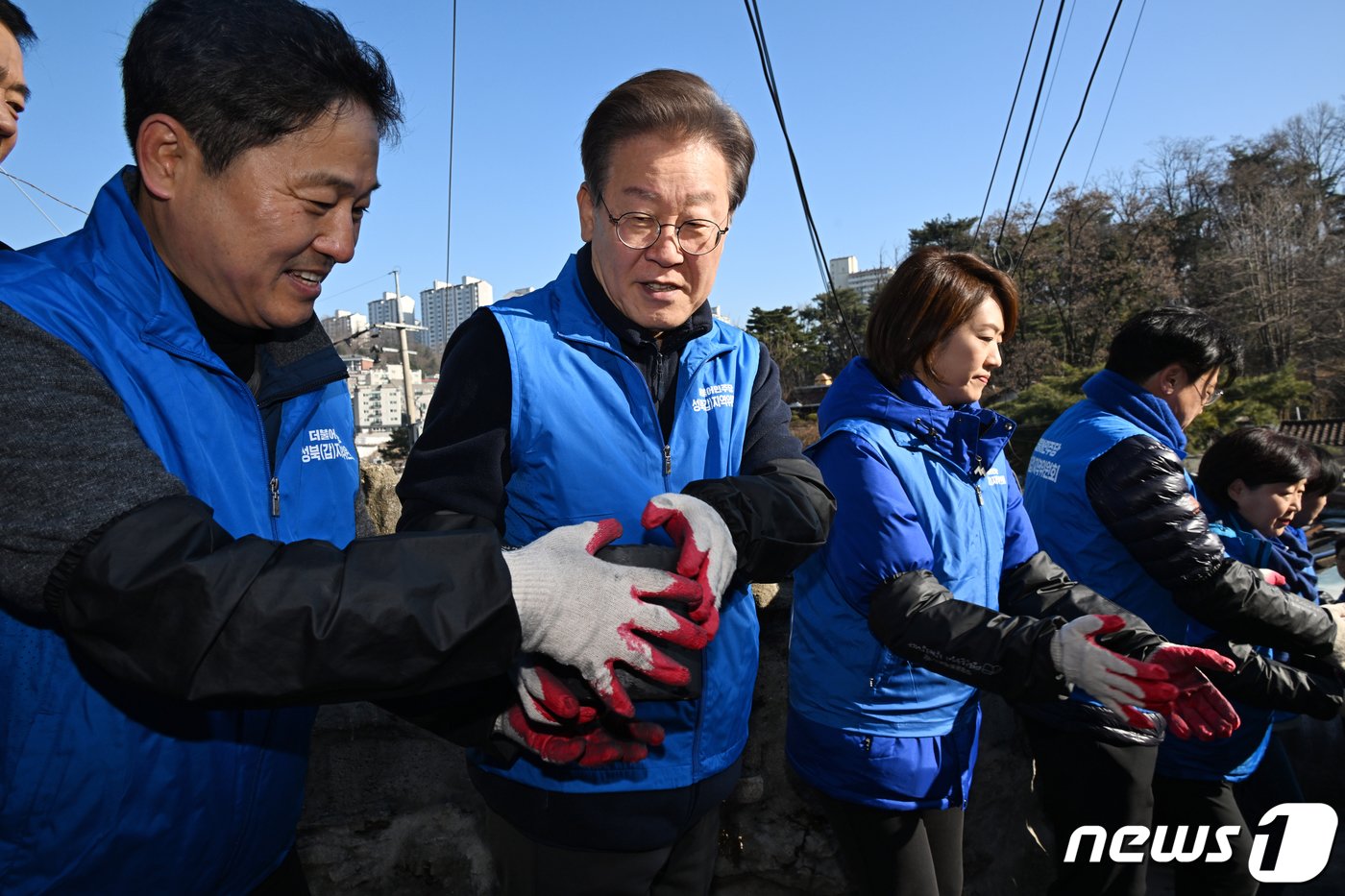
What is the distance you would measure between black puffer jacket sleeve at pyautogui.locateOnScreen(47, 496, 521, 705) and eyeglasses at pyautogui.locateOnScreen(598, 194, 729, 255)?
0.87 m

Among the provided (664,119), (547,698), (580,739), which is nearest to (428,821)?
(580,739)

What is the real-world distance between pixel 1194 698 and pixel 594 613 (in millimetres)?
1491

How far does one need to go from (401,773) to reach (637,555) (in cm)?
140

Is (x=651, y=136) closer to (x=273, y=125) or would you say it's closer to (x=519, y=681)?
(x=273, y=125)

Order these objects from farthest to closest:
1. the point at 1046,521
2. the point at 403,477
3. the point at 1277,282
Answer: the point at 1277,282, the point at 1046,521, the point at 403,477

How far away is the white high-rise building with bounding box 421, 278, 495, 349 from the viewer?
60.8 m

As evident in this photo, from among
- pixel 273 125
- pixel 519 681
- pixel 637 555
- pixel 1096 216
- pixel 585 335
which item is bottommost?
pixel 519 681

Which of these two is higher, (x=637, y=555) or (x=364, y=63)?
(x=364, y=63)

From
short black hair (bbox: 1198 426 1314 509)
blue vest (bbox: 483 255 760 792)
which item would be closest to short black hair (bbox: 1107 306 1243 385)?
short black hair (bbox: 1198 426 1314 509)

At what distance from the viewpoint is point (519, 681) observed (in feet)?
4.38

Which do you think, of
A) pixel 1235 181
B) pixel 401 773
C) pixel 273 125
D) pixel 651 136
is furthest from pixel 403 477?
pixel 1235 181

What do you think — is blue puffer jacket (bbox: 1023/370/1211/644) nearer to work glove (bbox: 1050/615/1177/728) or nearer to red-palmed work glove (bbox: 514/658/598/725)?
work glove (bbox: 1050/615/1177/728)

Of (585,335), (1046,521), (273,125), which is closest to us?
(273,125)

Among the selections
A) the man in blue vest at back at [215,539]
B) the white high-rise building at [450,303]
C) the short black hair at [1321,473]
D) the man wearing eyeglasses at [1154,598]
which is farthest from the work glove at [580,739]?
the white high-rise building at [450,303]
